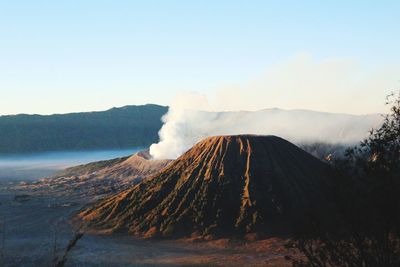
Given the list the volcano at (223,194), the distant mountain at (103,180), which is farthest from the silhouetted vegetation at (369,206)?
the distant mountain at (103,180)

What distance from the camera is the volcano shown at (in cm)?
4909

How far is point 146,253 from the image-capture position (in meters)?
42.4

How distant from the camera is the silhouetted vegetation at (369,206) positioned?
16453mm

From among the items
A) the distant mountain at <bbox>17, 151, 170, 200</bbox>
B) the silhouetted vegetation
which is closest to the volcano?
the distant mountain at <bbox>17, 151, 170, 200</bbox>

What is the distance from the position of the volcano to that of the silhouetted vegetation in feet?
93.0

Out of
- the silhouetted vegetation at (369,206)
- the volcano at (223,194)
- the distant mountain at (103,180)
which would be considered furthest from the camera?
the distant mountain at (103,180)

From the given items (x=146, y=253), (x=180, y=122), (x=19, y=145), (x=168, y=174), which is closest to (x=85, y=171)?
(x=180, y=122)

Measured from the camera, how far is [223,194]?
5250 centimetres

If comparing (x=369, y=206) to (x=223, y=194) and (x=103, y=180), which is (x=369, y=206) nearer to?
(x=223, y=194)

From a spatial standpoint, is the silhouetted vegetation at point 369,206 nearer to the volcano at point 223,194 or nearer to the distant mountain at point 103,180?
the volcano at point 223,194

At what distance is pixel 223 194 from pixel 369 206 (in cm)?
3591

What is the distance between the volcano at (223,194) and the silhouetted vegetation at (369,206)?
2835 centimetres

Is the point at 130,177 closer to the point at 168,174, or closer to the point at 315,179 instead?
the point at 168,174

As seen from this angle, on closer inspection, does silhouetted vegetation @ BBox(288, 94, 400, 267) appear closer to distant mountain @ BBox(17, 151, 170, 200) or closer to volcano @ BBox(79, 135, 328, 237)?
volcano @ BBox(79, 135, 328, 237)
